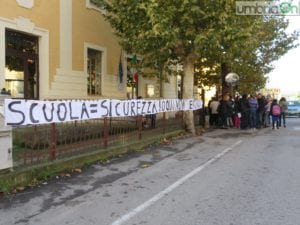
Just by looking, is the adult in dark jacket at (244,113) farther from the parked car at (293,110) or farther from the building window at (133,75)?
the parked car at (293,110)

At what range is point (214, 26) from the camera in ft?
53.6

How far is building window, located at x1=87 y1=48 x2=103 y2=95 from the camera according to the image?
19547mm

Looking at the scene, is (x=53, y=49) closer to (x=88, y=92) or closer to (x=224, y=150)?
(x=88, y=92)

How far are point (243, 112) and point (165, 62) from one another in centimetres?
487

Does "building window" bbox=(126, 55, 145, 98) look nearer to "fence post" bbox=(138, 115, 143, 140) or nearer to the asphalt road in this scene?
"fence post" bbox=(138, 115, 143, 140)

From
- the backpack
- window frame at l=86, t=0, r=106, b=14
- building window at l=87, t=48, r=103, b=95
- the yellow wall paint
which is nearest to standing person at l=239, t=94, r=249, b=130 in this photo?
the backpack

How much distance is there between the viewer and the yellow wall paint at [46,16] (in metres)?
14.4

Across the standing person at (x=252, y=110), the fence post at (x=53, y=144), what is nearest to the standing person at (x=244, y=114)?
the standing person at (x=252, y=110)

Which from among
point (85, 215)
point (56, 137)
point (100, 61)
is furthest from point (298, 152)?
point (100, 61)

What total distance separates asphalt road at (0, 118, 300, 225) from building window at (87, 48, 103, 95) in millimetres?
8012

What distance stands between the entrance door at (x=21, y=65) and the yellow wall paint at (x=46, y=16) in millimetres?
537

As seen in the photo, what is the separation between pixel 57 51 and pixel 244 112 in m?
9.13

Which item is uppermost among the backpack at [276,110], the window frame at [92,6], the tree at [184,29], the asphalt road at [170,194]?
the window frame at [92,6]

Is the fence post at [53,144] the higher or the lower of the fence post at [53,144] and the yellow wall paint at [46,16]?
the lower
